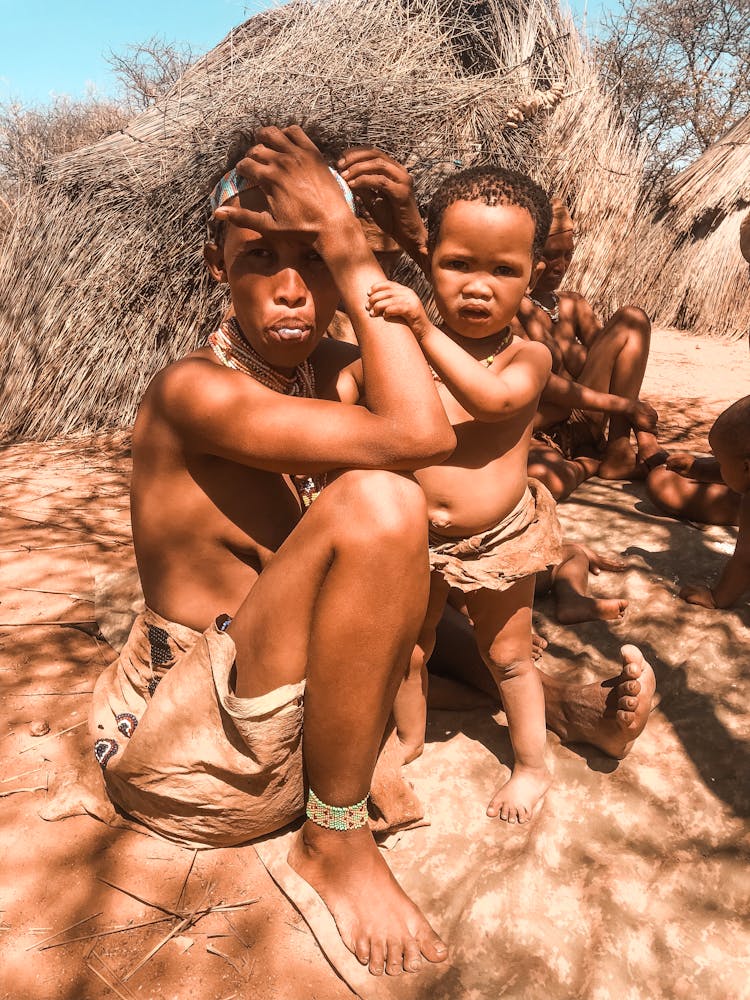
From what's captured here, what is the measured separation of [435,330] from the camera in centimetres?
165

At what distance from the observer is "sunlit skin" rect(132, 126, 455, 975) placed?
57.0 inches

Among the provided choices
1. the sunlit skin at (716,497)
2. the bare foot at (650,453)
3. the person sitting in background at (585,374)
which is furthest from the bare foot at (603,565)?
the bare foot at (650,453)

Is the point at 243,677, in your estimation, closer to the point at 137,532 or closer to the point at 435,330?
the point at 137,532

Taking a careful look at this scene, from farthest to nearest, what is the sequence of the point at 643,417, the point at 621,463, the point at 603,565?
the point at 621,463
the point at 643,417
the point at 603,565

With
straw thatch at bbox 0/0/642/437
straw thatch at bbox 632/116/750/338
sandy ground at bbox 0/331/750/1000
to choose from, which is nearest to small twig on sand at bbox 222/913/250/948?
sandy ground at bbox 0/331/750/1000

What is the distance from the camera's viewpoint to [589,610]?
8.89 ft

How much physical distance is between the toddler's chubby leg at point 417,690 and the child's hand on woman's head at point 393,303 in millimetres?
710

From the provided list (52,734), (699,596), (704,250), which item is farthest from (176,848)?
(704,250)

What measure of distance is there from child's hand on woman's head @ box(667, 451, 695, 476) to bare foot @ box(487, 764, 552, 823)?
1968mm

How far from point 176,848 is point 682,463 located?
2747 mm

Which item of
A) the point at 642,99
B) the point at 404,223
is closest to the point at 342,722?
the point at 404,223

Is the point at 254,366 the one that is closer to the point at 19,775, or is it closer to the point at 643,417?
the point at 19,775

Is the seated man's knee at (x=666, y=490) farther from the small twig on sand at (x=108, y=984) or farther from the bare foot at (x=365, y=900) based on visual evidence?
the small twig on sand at (x=108, y=984)

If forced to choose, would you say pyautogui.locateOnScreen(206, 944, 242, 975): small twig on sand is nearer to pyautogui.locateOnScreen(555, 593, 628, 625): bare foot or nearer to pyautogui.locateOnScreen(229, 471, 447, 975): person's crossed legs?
pyautogui.locateOnScreen(229, 471, 447, 975): person's crossed legs
